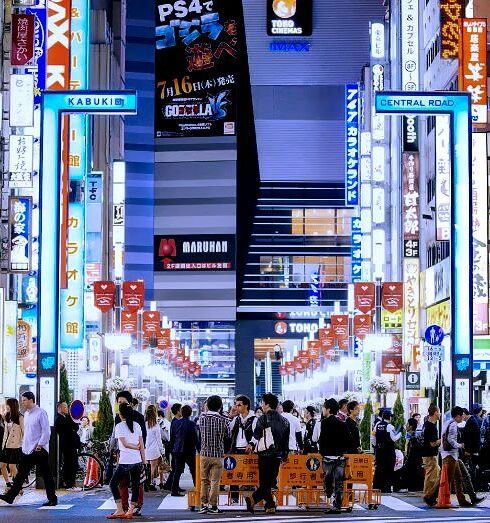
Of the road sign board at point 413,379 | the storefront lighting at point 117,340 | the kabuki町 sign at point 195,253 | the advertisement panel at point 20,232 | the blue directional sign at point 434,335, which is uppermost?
the kabuki町 sign at point 195,253

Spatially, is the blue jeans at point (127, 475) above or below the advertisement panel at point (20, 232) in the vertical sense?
below

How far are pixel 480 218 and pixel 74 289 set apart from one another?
41.9 feet

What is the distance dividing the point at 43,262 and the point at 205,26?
8793 centimetres

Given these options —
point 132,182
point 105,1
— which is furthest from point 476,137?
point 132,182

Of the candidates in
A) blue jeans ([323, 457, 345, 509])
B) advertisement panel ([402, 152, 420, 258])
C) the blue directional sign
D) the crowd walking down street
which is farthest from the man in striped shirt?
advertisement panel ([402, 152, 420, 258])

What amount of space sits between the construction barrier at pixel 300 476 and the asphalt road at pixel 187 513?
27cm

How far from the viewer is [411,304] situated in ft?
168

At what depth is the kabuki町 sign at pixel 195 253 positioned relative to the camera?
110 metres

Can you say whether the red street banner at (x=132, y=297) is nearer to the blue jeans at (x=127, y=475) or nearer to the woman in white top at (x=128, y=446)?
the blue jeans at (x=127, y=475)

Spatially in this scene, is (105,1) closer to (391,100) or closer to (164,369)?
(164,369)

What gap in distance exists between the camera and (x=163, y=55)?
359ft

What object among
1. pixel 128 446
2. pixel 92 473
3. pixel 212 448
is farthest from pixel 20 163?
pixel 128 446

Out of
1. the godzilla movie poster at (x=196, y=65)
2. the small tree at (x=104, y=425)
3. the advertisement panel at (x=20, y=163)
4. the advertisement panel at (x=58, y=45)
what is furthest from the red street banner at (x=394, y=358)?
the godzilla movie poster at (x=196, y=65)

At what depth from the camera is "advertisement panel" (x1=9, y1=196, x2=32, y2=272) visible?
110ft
